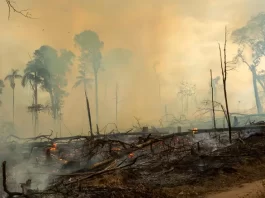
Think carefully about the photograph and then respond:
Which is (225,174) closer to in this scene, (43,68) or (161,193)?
(161,193)

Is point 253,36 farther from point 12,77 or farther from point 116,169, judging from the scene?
point 116,169

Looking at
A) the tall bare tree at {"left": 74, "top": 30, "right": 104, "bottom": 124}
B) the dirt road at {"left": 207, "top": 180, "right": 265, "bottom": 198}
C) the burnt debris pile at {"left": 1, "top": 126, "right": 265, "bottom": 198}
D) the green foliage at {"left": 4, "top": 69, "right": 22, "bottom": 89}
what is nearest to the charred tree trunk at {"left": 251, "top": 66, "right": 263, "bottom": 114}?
the tall bare tree at {"left": 74, "top": 30, "right": 104, "bottom": 124}

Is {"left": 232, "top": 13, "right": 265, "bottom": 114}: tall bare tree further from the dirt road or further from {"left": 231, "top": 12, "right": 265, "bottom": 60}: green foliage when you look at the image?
the dirt road

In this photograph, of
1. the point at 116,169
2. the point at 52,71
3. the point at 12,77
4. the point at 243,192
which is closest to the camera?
the point at 243,192

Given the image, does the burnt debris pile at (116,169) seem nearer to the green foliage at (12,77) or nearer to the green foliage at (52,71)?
the green foliage at (52,71)

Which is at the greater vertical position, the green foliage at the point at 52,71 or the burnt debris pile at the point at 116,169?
the green foliage at the point at 52,71

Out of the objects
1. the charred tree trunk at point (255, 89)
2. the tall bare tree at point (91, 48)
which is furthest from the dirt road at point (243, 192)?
the charred tree trunk at point (255, 89)

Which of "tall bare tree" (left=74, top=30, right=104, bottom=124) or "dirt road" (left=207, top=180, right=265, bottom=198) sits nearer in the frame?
"dirt road" (left=207, top=180, right=265, bottom=198)

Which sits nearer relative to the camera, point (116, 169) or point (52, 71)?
point (116, 169)

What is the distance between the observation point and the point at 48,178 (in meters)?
10.7

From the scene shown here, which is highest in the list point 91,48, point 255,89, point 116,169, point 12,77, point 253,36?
point 253,36

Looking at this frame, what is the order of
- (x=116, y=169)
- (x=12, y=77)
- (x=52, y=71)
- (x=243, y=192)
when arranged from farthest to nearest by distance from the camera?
(x=52, y=71)
(x=12, y=77)
(x=116, y=169)
(x=243, y=192)

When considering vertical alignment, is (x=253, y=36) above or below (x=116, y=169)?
above

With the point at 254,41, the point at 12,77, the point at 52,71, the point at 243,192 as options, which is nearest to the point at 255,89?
the point at 254,41
